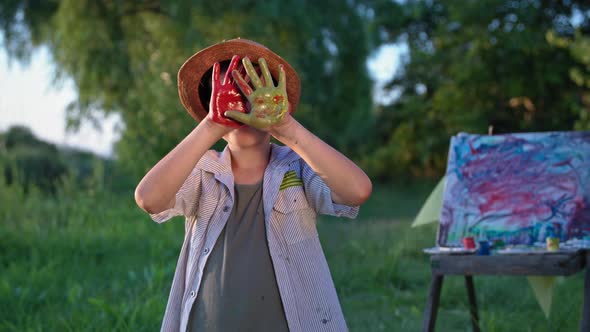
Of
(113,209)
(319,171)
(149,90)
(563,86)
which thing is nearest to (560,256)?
(319,171)

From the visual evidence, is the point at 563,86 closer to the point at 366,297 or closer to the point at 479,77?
the point at 479,77

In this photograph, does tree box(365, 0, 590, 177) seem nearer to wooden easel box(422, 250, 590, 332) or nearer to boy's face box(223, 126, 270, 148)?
wooden easel box(422, 250, 590, 332)

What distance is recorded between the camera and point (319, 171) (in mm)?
1925

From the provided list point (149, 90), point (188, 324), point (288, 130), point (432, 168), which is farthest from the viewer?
point (432, 168)

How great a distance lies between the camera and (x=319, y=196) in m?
2.05

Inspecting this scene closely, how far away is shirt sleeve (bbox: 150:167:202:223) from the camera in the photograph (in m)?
2.04

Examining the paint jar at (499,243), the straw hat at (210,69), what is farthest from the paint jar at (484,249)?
the straw hat at (210,69)

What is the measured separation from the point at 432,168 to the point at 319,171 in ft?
53.8

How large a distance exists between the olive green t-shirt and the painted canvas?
199 cm

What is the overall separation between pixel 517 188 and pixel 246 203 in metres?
2.42

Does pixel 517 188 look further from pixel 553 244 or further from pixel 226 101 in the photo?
pixel 226 101

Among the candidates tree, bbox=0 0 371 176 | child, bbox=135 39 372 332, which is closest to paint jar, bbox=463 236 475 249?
child, bbox=135 39 372 332

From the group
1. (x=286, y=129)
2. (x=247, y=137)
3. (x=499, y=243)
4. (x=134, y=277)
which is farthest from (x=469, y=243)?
(x=134, y=277)

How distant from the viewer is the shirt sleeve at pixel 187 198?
2.04 meters
